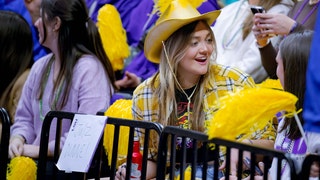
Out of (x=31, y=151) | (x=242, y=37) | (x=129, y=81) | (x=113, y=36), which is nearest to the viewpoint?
(x=31, y=151)

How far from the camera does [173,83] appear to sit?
14.1 feet

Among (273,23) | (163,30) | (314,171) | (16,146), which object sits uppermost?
(273,23)

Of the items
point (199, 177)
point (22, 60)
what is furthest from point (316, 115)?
point (22, 60)

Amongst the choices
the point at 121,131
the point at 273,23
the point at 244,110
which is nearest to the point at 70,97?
the point at 121,131

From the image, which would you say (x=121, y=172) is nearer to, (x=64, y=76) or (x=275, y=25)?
(x=275, y=25)

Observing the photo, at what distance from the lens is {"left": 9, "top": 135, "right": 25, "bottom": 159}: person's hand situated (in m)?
5.15

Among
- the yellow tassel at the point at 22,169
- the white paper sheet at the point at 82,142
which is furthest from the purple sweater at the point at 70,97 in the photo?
the white paper sheet at the point at 82,142

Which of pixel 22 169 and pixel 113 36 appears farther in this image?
pixel 113 36

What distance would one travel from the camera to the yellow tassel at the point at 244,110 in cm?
266

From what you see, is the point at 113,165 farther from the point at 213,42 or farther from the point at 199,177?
the point at 213,42

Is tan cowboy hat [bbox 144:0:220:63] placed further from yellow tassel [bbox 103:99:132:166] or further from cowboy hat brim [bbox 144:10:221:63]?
yellow tassel [bbox 103:99:132:166]

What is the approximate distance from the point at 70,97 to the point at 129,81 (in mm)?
964

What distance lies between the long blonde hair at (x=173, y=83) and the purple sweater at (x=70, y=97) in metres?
0.95

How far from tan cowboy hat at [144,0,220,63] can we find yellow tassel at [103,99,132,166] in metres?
0.43
